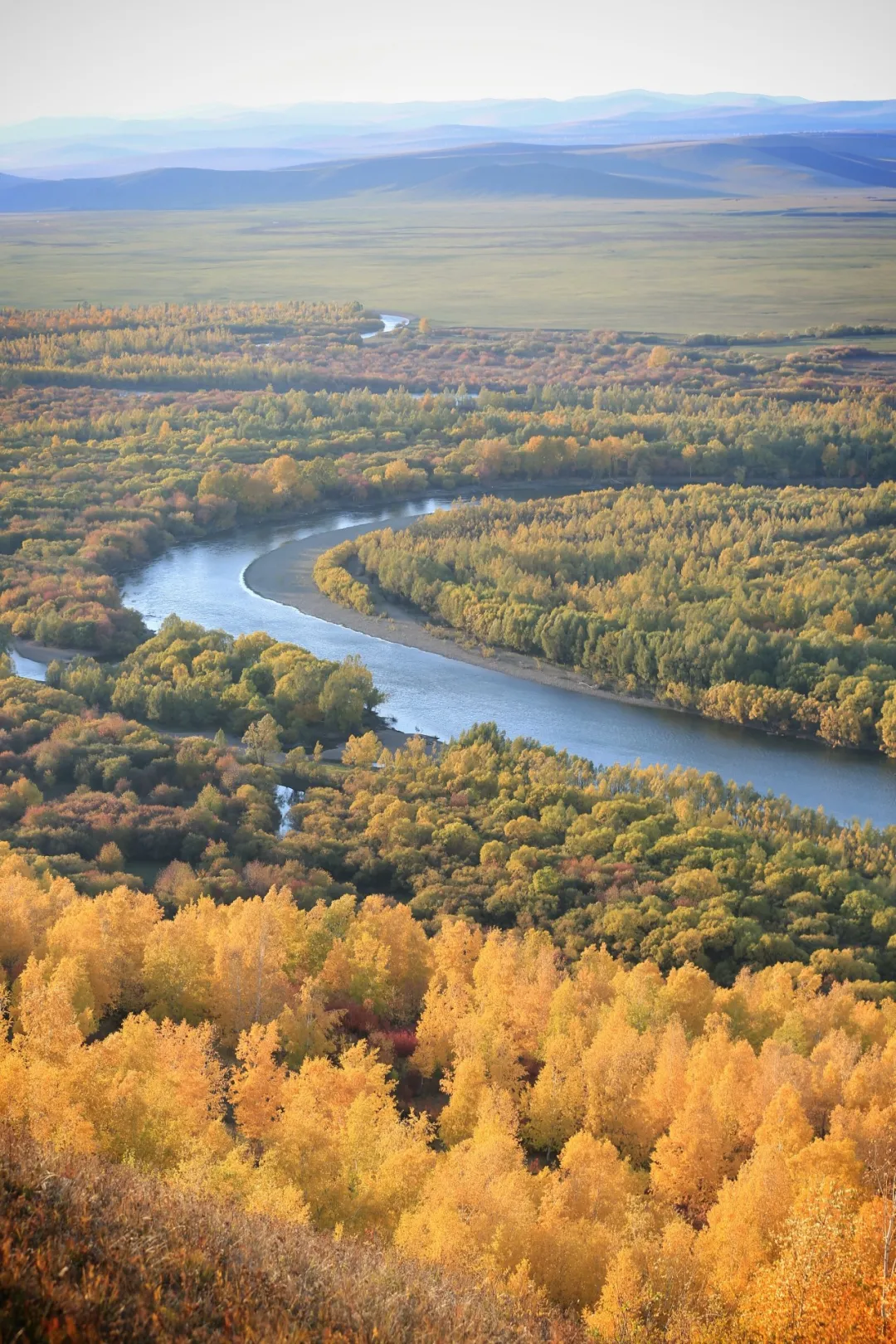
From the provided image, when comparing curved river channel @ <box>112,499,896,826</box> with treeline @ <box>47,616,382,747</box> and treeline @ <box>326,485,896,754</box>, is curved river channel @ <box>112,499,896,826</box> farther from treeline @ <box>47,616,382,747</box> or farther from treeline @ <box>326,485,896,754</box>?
treeline @ <box>47,616,382,747</box>

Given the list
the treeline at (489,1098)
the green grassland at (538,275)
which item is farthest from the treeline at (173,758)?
the green grassland at (538,275)

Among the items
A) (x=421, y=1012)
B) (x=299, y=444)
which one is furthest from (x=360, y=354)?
(x=421, y=1012)

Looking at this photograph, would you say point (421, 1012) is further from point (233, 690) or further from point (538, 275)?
point (538, 275)

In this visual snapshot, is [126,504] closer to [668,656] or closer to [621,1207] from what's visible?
[668,656]

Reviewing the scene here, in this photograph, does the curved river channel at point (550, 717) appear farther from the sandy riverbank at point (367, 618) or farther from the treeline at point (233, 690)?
the treeline at point (233, 690)

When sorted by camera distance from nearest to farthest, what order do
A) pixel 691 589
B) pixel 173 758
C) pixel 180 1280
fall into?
pixel 180 1280 < pixel 173 758 < pixel 691 589

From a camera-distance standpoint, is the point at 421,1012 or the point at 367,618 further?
the point at 367,618
